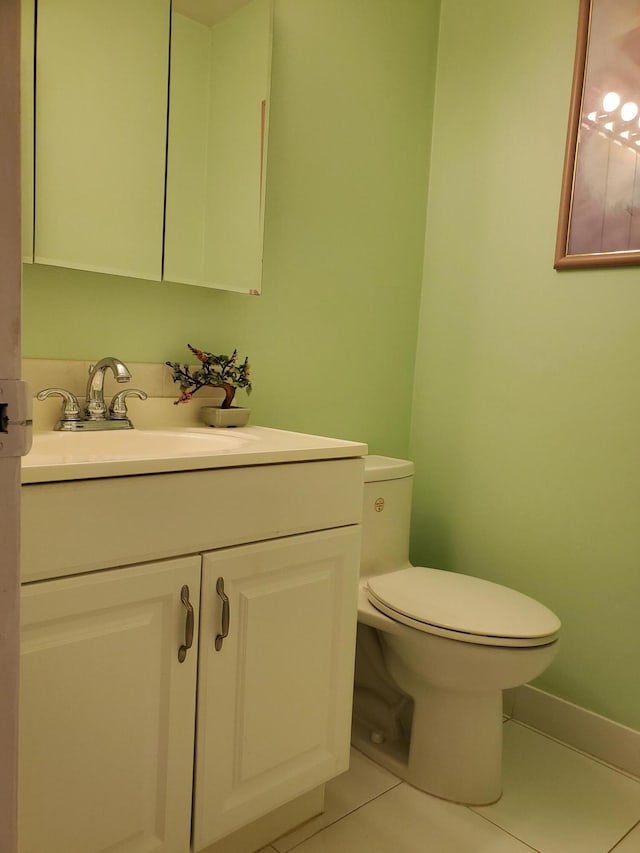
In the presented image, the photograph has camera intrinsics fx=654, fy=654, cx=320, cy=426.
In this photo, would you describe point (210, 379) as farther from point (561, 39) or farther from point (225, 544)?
point (561, 39)

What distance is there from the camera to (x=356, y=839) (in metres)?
1.40

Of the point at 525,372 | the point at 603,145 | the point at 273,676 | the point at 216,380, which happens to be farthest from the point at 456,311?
the point at 273,676

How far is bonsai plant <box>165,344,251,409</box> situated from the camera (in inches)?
61.0

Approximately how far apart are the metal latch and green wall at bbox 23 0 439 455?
109 cm

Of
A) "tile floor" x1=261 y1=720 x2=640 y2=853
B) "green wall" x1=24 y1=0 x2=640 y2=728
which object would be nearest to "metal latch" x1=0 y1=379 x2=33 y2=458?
"green wall" x1=24 y1=0 x2=640 y2=728

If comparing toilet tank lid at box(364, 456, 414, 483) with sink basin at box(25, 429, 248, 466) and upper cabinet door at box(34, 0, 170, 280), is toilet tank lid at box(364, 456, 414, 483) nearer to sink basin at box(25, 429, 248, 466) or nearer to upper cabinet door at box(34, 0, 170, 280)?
sink basin at box(25, 429, 248, 466)

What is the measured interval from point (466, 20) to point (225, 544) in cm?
181

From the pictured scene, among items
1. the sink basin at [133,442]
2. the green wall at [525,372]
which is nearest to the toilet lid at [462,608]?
the green wall at [525,372]

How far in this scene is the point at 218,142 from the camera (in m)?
1.58

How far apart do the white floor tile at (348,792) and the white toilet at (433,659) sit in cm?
3

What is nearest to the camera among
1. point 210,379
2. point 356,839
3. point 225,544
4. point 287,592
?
point 225,544

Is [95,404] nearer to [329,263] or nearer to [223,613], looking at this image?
[223,613]

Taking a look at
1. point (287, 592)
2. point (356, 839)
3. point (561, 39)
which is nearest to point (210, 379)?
point (287, 592)

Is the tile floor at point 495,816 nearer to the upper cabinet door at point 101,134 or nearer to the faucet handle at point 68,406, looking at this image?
the faucet handle at point 68,406
